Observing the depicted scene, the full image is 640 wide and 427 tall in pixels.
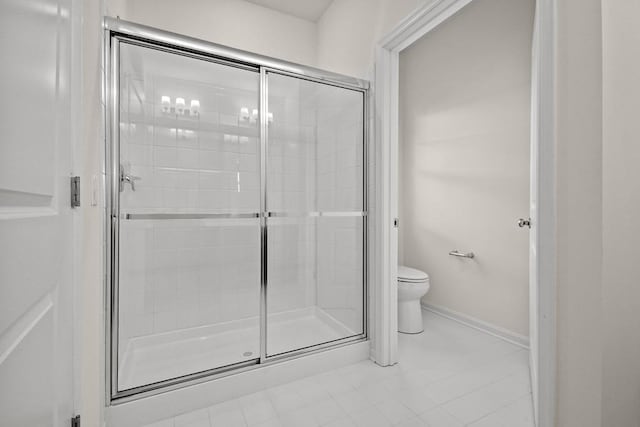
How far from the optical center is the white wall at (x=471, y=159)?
88.7 inches

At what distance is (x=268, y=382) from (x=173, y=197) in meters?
1.38

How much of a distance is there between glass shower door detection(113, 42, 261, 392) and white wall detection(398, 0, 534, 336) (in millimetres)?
1750

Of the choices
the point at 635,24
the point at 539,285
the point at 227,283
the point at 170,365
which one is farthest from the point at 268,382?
the point at 635,24

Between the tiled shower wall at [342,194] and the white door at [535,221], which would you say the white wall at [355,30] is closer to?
the tiled shower wall at [342,194]

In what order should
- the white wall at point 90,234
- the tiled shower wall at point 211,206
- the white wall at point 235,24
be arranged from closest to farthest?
the white wall at point 90,234 → the tiled shower wall at point 211,206 → the white wall at point 235,24

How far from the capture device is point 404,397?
1640 millimetres

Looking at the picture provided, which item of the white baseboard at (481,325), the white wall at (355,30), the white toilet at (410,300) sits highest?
the white wall at (355,30)

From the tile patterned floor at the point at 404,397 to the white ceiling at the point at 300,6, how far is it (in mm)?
2949

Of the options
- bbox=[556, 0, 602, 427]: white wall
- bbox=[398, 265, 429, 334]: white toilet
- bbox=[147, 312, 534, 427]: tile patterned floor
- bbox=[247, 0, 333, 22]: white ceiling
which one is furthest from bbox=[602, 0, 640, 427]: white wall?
bbox=[247, 0, 333, 22]: white ceiling

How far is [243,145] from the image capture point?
223 centimetres

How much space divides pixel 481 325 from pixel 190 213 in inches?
93.6

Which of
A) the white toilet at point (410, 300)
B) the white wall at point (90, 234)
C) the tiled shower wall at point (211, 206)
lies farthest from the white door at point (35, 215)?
the white toilet at point (410, 300)

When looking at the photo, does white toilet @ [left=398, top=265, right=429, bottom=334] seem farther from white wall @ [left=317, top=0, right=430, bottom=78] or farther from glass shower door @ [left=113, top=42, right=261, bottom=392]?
white wall @ [left=317, top=0, right=430, bottom=78]

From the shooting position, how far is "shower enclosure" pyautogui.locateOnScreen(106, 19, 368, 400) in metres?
1.82
